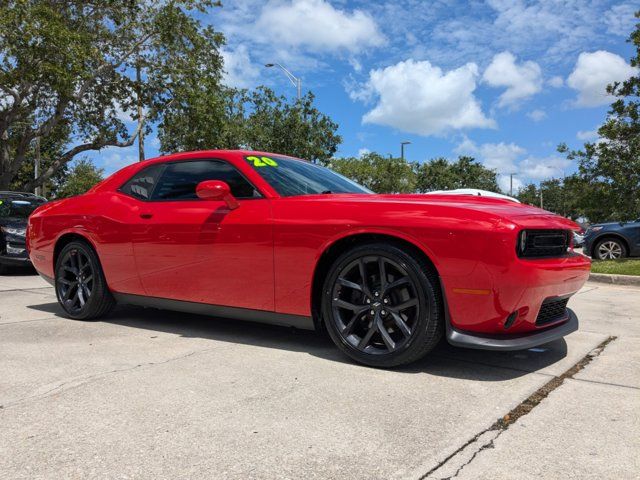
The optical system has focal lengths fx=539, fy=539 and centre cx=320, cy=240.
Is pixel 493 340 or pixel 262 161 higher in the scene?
pixel 262 161

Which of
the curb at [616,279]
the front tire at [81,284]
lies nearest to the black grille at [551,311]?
the front tire at [81,284]

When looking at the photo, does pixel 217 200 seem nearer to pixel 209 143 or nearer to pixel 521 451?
pixel 521 451

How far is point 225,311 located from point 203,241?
55cm

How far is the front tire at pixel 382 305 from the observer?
319 cm

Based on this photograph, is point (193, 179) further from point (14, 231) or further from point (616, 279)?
point (616, 279)

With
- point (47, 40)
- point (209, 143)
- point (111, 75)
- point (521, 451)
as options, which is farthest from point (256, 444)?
point (111, 75)

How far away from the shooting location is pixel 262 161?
423 cm

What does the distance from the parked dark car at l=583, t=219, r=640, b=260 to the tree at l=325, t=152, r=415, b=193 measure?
99.5 ft

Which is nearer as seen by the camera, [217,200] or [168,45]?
[217,200]

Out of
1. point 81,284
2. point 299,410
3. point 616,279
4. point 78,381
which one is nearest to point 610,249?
point 616,279

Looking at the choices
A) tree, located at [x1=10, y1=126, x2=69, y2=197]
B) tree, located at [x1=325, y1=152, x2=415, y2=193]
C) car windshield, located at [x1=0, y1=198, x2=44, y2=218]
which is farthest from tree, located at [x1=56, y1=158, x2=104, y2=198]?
car windshield, located at [x1=0, y1=198, x2=44, y2=218]

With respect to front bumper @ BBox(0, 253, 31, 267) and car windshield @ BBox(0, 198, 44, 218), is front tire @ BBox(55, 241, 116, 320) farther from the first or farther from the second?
car windshield @ BBox(0, 198, 44, 218)

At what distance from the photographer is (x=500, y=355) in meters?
3.80

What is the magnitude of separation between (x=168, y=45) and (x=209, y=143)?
154 inches
